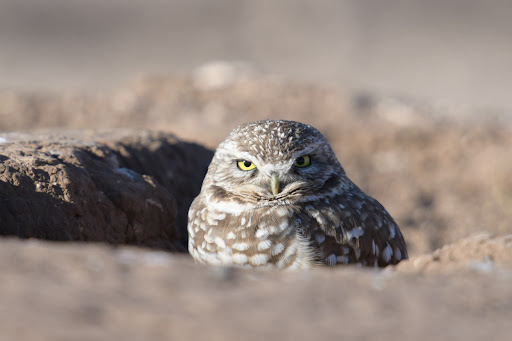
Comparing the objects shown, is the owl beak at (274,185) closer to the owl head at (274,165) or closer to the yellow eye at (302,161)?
the owl head at (274,165)

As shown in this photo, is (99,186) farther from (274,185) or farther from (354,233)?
(354,233)

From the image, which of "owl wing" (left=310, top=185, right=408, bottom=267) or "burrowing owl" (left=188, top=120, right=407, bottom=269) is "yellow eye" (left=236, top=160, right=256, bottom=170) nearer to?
"burrowing owl" (left=188, top=120, right=407, bottom=269)

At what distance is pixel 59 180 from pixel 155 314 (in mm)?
1939

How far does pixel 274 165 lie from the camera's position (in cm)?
316

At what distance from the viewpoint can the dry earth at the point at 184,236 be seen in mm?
1608

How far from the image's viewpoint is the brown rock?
321cm

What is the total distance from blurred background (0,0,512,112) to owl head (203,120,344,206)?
14385 millimetres

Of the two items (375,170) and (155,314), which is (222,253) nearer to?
(155,314)

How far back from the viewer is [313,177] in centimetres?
325

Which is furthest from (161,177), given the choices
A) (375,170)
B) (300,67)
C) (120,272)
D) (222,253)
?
(300,67)

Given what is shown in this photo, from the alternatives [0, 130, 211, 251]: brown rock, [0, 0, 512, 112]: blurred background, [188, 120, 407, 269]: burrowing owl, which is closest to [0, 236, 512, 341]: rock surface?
[188, 120, 407, 269]: burrowing owl

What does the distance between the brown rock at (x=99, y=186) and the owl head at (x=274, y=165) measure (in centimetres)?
65

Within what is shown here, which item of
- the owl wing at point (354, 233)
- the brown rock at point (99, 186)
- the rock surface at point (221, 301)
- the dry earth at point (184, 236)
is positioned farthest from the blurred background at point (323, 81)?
the rock surface at point (221, 301)

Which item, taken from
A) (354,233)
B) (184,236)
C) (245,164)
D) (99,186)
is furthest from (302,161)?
(184,236)
